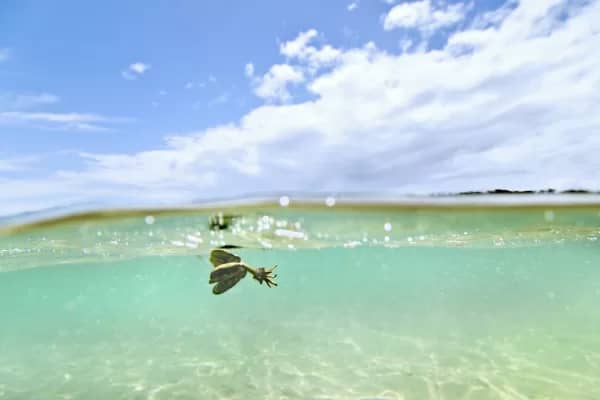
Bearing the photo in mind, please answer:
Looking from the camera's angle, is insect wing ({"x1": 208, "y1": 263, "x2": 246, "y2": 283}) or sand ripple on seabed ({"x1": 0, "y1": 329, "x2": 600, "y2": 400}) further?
sand ripple on seabed ({"x1": 0, "y1": 329, "x2": 600, "y2": 400})

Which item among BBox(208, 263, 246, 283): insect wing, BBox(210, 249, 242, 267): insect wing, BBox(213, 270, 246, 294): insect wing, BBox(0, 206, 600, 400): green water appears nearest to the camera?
BBox(213, 270, 246, 294): insect wing

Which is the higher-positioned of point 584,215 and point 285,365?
point 584,215

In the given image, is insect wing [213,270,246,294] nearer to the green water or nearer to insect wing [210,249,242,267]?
insect wing [210,249,242,267]

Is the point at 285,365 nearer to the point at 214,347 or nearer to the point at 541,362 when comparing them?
the point at 214,347

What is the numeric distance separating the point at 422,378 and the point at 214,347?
7.74 metres

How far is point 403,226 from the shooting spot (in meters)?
19.6

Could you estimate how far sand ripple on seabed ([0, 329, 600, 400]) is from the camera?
10430mm

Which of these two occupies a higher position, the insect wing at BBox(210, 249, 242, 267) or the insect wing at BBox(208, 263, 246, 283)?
the insect wing at BBox(210, 249, 242, 267)

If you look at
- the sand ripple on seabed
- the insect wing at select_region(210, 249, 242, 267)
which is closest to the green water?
the sand ripple on seabed

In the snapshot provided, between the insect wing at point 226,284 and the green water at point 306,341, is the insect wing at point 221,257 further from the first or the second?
the green water at point 306,341

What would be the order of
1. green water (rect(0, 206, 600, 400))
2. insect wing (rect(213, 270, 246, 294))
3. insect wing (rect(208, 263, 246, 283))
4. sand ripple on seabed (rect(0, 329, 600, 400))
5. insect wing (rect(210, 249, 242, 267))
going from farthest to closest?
green water (rect(0, 206, 600, 400)), sand ripple on seabed (rect(0, 329, 600, 400)), insect wing (rect(210, 249, 242, 267)), insect wing (rect(208, 263, 246, 283)), insect wing (rect(213, 270, 246, 294))

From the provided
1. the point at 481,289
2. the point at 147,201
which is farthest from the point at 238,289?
the point at 481,289

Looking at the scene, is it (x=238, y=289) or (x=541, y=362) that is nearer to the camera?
(x=541, y=362)

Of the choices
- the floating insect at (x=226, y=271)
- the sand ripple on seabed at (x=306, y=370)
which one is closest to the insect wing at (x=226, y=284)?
the floating insect at (x=226, y=271)
